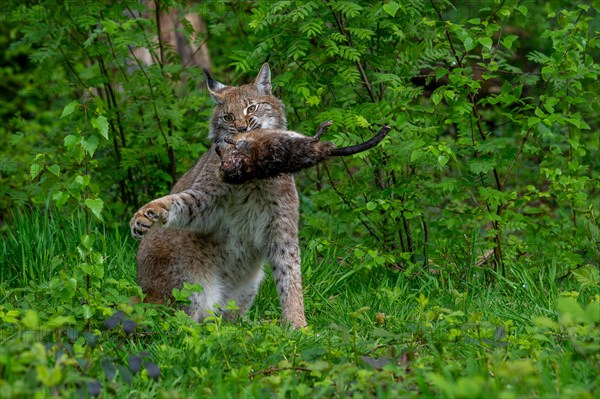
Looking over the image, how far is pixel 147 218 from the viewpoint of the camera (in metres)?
4.87

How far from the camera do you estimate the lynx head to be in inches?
236

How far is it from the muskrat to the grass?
0.90m

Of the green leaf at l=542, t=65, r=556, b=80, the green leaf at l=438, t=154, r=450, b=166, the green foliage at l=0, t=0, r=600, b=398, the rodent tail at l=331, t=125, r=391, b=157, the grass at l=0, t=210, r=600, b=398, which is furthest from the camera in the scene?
the green leaf at l=542, t=65, r=556, b=80

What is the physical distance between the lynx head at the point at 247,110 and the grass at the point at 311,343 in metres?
1.23

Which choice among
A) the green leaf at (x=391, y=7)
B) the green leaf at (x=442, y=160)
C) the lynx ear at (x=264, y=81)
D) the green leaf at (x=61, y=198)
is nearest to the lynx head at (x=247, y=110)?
the lynx ear at (x=264, y=81)

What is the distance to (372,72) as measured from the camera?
6.21 meters

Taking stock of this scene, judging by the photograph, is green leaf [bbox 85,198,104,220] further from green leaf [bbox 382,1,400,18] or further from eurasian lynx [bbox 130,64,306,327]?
green leaf [bbox 382,1,400,18]

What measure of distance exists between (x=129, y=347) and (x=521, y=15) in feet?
11.5

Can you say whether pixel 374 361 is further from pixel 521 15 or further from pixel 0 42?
pixel 0 42

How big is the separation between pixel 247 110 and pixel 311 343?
210 centimetres

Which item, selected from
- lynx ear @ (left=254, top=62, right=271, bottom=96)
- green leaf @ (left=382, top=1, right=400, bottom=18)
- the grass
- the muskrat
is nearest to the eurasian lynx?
the grass

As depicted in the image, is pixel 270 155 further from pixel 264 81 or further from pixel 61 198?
pixel 264 81

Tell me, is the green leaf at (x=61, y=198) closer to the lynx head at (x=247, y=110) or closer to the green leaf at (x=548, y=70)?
the lynx head at (x=247, y=110)

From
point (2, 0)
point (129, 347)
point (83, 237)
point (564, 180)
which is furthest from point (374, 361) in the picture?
point (2, 0)
